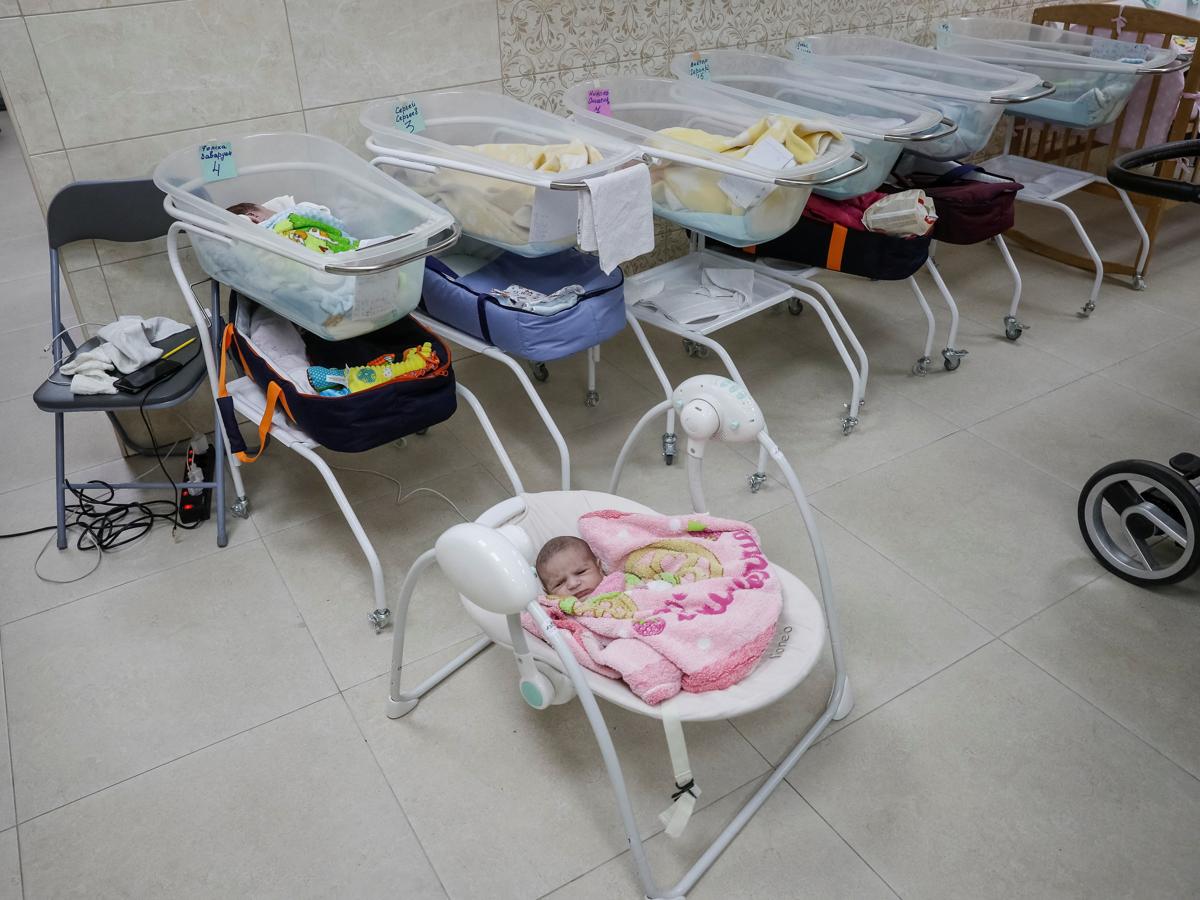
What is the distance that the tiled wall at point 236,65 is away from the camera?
2.06m

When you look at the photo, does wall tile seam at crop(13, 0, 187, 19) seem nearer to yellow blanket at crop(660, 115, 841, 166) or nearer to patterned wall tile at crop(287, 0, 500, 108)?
patterned wall tile at crop(287, 0, 500, 108)

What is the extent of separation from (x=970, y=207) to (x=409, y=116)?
162 centimetres

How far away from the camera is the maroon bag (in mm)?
2760

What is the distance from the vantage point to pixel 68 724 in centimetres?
181

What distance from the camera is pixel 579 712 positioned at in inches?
71.2

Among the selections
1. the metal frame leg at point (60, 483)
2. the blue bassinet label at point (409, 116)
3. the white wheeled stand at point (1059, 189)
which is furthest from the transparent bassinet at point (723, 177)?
the metal frame leg at point (60, 483)

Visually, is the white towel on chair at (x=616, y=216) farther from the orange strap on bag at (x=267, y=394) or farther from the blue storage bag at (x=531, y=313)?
the orange strap on bag at (x=267, y=394)

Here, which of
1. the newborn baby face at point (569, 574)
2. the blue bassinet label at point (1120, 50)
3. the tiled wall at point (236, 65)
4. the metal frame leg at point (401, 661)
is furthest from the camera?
the blue bassinet label at point (1120, 50)

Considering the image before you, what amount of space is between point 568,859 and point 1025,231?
327 centimetres

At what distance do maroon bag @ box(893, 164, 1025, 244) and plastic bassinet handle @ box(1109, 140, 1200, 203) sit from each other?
847mm

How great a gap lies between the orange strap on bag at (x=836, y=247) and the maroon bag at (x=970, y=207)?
1.34 ft

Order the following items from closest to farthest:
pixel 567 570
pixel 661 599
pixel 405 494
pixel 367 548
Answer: pixel 661 599 → pixel 567 570 → pixel 367 548 → pixel 405 494

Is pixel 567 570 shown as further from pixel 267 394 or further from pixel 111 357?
pixel 111 357

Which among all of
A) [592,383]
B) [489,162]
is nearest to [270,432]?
[489,162]
